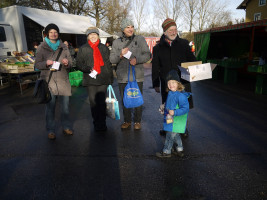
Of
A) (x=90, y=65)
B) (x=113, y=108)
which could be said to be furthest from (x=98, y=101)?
(x=90, y=65)

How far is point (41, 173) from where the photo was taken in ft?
9.00

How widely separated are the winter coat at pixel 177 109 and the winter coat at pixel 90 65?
4.81 feet

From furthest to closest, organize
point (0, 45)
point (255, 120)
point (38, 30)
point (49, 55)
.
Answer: point (38, 30) → point (0, 45) → point (255, 120) → point (49, 55)

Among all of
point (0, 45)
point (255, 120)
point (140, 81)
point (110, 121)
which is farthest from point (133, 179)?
point (0, 45)

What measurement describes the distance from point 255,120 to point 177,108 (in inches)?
108

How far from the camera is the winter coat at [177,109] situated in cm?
265

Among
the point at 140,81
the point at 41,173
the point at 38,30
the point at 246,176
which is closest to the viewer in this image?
the point at 246,176

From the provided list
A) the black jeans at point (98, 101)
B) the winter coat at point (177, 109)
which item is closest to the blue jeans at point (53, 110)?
the black jeans at point (98, 101)

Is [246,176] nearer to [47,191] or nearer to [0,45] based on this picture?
[47,191]

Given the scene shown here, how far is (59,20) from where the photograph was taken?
46.5ft

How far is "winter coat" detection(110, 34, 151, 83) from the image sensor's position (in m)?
3.62

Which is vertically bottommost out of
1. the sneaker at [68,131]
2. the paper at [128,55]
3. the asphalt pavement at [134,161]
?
the asphalt pavement at [134,161]

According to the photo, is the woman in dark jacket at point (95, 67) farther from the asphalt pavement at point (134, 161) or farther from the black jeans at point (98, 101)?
the asphalt pavement at point (134, 161)

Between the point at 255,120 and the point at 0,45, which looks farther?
the point at 0,45
